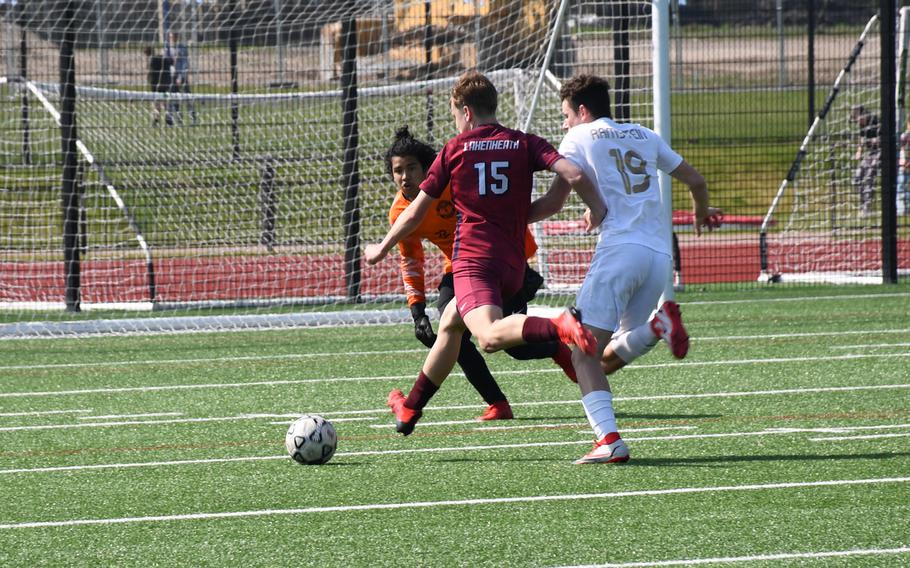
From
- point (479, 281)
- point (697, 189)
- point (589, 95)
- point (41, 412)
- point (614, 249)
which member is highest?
point (589, 95)

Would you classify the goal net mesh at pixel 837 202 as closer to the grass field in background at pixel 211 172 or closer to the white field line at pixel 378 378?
the grass field in background at pixel 211 172

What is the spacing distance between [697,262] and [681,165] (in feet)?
40.1

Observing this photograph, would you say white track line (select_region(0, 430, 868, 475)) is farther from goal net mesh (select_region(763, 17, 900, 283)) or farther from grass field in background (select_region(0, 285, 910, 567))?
goal net mesh (select_region(763, 17, 900, 283))

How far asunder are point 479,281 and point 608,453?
3.36 ft

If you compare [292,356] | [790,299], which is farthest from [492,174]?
[790,299]

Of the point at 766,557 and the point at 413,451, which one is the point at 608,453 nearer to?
the point at 413,451

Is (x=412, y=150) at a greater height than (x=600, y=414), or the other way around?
(x=412, y=150)

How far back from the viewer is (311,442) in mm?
6480

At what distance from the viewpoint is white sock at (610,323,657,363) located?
6238 mm

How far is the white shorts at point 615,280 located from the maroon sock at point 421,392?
987 millimetres

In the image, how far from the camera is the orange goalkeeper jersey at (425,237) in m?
7.73

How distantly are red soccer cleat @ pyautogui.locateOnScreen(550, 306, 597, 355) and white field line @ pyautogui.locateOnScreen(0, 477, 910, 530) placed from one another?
2.10 feet

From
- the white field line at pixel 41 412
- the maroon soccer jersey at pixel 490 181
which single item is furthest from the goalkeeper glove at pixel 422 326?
the white field line at pixel 41 412

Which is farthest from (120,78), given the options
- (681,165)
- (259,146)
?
(681,165)
